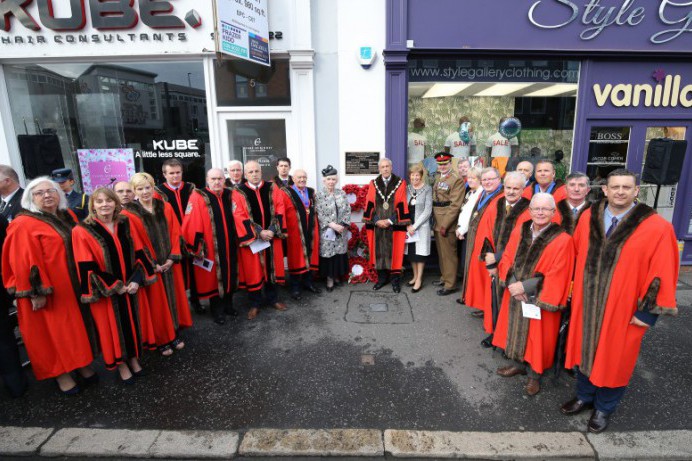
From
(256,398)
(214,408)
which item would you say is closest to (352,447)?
(256,398)

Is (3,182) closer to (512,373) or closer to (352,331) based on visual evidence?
(352,331)

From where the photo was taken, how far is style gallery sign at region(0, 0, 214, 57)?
597 centimetres

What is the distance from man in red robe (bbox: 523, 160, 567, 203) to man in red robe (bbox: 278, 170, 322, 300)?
2.87 m

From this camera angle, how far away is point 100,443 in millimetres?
3074

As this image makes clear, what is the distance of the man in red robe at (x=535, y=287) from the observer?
3.19 meters

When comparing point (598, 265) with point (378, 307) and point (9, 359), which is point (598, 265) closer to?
point (378, 307)

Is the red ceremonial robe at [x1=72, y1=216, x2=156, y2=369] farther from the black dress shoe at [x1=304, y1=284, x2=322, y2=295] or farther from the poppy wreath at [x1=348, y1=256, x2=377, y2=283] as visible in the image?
the poppy wreath at [x1=348, y1=256, x2=377, y2=283]

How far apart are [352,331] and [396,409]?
4.75 ft

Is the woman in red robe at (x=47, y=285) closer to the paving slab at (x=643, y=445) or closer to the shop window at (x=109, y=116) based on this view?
the shop window at (x=109, y=116)

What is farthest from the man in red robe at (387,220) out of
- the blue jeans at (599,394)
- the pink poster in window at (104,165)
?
the pink poster in window at (104,165)

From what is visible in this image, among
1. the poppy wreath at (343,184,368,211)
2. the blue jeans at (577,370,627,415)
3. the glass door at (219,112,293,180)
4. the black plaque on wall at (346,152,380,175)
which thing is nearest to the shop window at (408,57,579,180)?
the black plaque on wall at (346,152,380,175)

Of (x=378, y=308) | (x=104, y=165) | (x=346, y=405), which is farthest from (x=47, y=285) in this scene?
(x=104, y=165)

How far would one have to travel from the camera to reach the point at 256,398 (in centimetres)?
359

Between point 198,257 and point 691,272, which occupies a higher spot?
point 198,257
